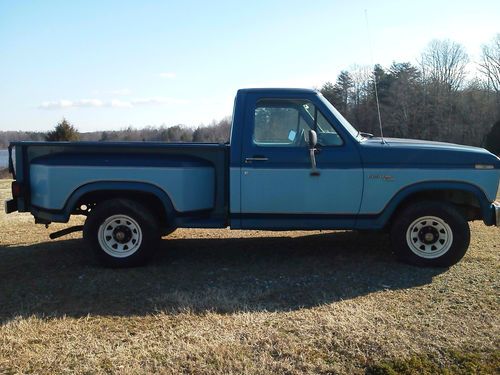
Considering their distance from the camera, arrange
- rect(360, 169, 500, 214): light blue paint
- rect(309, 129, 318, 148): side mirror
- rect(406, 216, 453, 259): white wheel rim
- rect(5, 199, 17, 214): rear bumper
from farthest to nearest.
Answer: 1. rect(5, 199, 17, 214): rear bumper
2. rect(406, 216, 453, 259): white wheel rim
3. rect(360, 169, 500, 214): light blue paint
4. rect(309, 129, 318, 148): side mirror

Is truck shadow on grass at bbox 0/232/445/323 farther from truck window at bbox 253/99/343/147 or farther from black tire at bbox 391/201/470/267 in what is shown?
truck window at bbox 253/99/343/147

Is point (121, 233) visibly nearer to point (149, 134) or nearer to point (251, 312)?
point (251, 312)

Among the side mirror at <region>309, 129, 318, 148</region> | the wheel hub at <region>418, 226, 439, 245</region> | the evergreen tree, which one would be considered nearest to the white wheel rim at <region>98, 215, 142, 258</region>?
the side mirror at <region>309, 129, 318, 148</region>

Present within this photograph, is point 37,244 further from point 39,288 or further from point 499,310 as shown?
point 499,310

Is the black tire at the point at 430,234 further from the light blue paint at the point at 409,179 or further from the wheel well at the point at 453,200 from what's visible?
the light blue paint at the point at 409,179

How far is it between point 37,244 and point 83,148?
7.77ft

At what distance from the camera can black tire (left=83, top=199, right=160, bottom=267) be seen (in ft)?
18.0

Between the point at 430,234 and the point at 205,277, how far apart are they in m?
2.67

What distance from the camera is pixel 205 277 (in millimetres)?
5324

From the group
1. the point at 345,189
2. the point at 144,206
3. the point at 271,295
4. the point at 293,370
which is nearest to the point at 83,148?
the point at 144,206

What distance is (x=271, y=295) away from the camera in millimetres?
4688

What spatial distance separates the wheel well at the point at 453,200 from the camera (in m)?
5.62

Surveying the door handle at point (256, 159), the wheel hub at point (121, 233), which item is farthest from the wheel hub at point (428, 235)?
the wheel hub at point (121, 233)

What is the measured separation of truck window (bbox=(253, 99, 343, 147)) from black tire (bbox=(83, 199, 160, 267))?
63.0 inches
